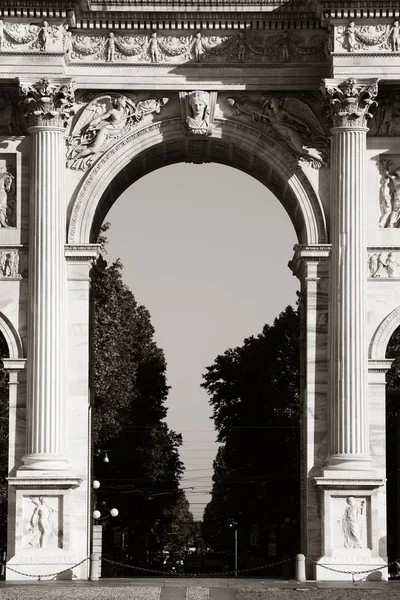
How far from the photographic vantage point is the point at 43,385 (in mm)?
46438

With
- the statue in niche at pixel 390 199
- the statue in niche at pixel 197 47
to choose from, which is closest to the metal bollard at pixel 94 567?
the statue in niche at pixel 390 199

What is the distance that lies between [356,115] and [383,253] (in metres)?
3.94

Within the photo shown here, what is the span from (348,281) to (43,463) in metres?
9.66

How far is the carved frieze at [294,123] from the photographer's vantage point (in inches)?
1905

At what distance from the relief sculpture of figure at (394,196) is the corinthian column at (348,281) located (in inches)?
48.3

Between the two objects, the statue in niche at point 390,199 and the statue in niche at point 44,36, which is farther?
the statue in niche at point 390,199

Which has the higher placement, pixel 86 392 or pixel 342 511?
pixel 86 392

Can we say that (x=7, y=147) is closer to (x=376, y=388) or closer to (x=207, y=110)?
(x=207, y=110)

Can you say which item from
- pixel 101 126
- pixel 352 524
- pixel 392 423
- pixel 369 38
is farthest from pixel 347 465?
pixel 392 423

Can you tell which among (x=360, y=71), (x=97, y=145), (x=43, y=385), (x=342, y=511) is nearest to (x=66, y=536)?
(x=43, y=385)

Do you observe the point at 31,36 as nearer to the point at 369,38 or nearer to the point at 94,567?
the point at 369,38

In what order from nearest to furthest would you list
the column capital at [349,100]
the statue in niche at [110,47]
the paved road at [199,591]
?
the paved road at [199,591]
the column capital at [349,100]
the statue in niche at [110,47]

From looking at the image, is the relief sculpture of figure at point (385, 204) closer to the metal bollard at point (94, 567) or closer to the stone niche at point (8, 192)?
the stone niche at point (8, 192)

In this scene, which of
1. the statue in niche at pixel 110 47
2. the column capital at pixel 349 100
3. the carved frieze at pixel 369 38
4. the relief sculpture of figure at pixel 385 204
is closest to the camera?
the column capital at pixel 349 100
